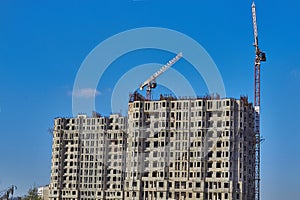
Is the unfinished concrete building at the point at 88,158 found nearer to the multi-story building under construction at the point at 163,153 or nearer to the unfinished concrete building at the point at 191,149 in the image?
the multi-story building under construction at the point at 163,153

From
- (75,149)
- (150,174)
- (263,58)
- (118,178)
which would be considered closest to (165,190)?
(150,174)

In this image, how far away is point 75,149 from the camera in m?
132

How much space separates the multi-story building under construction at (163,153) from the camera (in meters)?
113

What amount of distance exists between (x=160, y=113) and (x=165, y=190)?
55.1 ft

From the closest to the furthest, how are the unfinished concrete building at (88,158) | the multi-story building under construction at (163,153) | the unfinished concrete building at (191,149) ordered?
1. the unfinished concrete building at (191,149)
2. the multi-story building under construction at (163,153)
3. the unfinished concrete building at (88,158)

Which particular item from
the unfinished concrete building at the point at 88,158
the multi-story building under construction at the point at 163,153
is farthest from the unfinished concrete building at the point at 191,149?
the unfinished concrete building at the point at 88,158

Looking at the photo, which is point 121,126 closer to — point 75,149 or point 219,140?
point 75,149

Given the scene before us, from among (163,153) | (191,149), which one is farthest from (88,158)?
(191,149)

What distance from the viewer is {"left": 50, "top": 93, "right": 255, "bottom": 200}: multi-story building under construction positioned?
370 ft

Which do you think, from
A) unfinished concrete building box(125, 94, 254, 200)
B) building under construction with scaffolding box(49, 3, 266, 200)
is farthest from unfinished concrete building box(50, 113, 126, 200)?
unfinished concrete building box(125, 94, 254, 200)

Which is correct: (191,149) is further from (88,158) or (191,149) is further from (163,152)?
(88,158)

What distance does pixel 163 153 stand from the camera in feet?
387

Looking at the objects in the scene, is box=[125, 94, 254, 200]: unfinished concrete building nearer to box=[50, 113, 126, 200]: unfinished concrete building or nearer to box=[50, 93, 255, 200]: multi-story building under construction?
box=[50, 93, 255, 200]: multi-story building under construction

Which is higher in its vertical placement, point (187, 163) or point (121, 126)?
point (121, 126)
